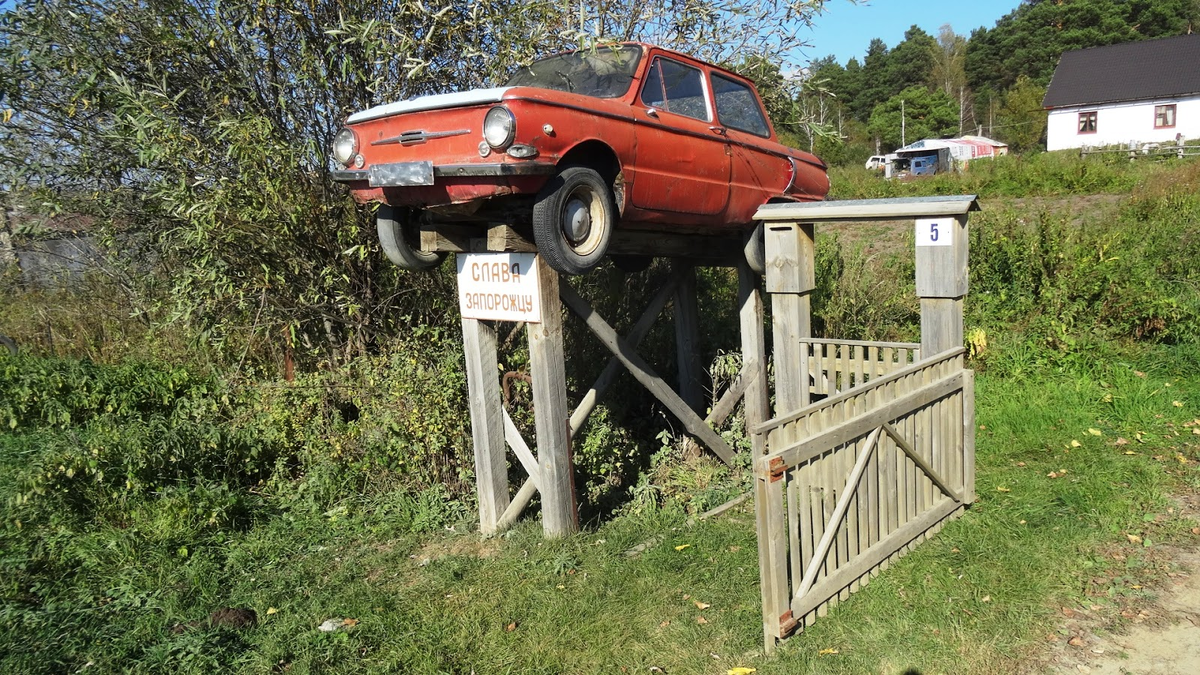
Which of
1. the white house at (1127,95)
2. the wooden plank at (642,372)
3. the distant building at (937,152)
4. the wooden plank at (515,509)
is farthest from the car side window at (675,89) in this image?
the white house at (1127,95)

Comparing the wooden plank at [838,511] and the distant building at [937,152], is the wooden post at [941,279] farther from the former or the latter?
the distant building at [937,152]

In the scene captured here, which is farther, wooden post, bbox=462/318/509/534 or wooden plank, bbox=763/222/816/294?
wooden plank, bbox=763/222/816/294

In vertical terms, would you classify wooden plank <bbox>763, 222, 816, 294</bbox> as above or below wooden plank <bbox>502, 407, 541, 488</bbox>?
above

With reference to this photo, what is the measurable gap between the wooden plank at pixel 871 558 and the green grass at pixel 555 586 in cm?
11

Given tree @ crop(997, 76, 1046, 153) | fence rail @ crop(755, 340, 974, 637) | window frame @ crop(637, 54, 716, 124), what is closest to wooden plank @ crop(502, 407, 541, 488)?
fence rail @ crop(755, 340, 974, 637)

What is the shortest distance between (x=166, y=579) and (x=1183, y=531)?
6154 mm

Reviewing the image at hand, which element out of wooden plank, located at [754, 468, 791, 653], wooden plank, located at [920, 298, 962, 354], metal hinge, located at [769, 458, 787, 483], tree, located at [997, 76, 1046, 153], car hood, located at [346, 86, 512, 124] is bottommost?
wooden plank, located at [754, 468, 791, 653]

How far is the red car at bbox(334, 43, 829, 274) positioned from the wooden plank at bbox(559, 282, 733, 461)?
0.71 metres

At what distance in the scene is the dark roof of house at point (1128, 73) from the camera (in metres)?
39.2

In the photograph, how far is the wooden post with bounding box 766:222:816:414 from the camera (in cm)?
593

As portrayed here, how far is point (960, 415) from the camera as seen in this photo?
5.66m

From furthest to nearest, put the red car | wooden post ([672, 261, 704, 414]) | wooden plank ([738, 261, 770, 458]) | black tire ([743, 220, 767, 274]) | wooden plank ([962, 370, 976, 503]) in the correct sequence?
1. wooden post ([672, 261, 704, 414])
2. wooden plank ([738, 261, 770, 458])
3. black tire ([743, 220, 767, 274])
4. wooden plank ([962, 370, 976, 503])
5. the red car

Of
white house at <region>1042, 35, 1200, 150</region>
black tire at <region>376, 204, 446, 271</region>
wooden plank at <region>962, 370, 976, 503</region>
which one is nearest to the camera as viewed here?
black tire at <region>376, 204, 446, 271</region>

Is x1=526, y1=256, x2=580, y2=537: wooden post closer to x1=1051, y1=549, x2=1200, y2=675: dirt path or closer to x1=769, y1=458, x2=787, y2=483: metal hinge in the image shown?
x1=769, y1=458, x2=787, y2=483: metal hinge
